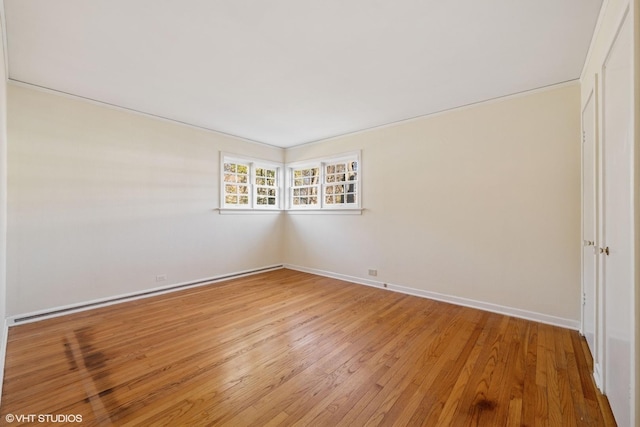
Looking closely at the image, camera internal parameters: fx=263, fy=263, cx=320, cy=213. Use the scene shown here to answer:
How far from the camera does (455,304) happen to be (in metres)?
3.47

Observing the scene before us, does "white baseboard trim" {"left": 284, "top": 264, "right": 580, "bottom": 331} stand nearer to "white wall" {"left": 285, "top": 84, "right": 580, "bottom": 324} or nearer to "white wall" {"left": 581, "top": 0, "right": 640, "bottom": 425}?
"white wall" {"left": 285, "top": 84, "right": 580, "bottom": 324}

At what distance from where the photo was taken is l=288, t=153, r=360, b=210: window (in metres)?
4.73

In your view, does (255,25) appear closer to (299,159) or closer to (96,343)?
(96,343)

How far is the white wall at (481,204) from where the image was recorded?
2826mm

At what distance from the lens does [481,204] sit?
131 inches

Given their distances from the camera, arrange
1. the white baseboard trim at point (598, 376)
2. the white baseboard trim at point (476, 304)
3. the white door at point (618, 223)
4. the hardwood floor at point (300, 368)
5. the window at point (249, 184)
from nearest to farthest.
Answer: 1. the white door at point (618, 223)
2. the hardwood floor at point (300, 368)
3. the white baseboard trim at point (598, 376)
4. the white baseboard trim at point (476, 304)
5. the window at point (249, 184)

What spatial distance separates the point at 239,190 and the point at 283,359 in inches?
141

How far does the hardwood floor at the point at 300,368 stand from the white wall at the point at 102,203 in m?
0.51

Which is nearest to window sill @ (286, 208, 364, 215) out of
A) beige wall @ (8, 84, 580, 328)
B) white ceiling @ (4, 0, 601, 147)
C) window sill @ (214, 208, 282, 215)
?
beige wall @ (8, 84, 580, 328)

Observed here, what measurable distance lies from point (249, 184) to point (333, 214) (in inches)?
70.4

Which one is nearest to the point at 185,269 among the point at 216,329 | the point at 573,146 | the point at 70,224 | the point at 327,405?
the point at 70,224

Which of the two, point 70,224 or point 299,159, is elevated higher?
point 299,159

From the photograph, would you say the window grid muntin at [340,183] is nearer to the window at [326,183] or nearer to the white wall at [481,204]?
the window at [326,183]

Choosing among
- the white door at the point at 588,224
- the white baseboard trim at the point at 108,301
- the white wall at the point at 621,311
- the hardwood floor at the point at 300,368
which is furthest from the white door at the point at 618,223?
the white baseboard trim at the point at 108,301
